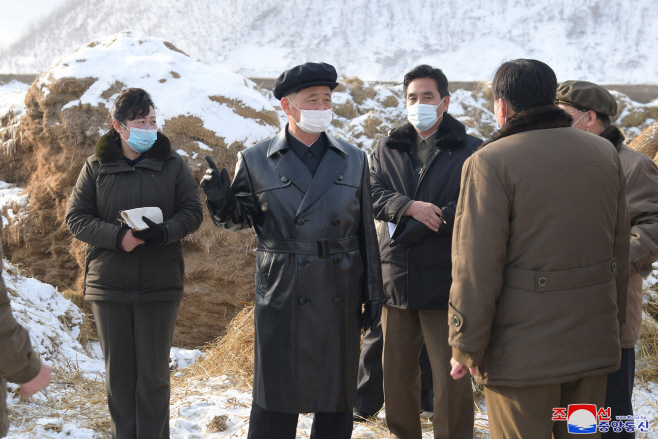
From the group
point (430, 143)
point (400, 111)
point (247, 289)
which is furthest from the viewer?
point (400, 111)

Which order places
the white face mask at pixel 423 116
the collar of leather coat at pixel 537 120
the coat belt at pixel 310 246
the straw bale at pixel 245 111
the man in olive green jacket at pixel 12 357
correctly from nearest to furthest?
the man in olive green jacket at pixel 12 357
the collar of leather coat at pixel 537 120
the coat belt at pixel 310 246
the white face mask at pixel 423 116
the straw bale at pixel 245 111

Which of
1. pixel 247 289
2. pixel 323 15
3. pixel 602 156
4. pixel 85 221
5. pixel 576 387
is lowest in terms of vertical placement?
pixel 247 289

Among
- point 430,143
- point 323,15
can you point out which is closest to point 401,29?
point 323,15

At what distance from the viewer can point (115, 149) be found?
3203 mm

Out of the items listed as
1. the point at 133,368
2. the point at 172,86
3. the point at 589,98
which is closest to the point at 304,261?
the point at 133,368

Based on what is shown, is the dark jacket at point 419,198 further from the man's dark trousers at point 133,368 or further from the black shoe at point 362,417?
the man's dark trousers at point 133,368

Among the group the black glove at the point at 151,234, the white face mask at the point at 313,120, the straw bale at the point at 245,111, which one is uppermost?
the straw bale at the point at 245,111

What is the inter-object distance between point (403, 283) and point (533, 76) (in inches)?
57.4

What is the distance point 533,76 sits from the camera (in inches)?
84.2

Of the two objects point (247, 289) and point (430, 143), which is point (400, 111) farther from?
point (430, 143)

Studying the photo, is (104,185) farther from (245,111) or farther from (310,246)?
(245,111)

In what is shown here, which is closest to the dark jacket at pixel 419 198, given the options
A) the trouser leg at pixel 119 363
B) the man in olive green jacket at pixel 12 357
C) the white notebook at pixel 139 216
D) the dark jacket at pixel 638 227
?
the dark jacket at pixel 638 227

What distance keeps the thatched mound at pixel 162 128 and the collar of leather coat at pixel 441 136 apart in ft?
11.2

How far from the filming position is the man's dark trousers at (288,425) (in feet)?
8.71
